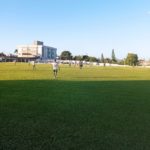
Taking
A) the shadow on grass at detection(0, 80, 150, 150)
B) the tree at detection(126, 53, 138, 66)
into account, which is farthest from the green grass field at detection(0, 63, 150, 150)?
the tree at detection(126, 53, 138, 66)

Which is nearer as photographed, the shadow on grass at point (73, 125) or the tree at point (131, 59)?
the shadow on grass at point (73, 125)

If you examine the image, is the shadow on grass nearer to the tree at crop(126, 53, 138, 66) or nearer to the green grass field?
the green grass field

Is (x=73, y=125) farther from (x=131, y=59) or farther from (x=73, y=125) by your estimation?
(x=131, y=59)

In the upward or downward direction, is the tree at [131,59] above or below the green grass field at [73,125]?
above

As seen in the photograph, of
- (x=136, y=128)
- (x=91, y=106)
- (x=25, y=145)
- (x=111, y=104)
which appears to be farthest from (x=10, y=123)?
(x=111, y=104)

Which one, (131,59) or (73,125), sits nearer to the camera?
(73,125)

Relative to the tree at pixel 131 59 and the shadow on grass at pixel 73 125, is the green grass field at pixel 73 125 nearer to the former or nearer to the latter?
the shadow on grass at pixel 73 125

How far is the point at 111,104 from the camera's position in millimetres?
14539

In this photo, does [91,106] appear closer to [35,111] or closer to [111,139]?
[35,111]

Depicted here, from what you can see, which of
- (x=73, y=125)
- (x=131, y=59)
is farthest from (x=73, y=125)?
(x=131, y=59)

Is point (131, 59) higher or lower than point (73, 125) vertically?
higher

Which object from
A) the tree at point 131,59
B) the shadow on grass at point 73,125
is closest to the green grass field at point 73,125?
the shadow on grass at point 73,125

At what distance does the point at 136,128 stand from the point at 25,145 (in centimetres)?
314

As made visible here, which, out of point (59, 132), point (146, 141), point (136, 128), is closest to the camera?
point (146, 141)
